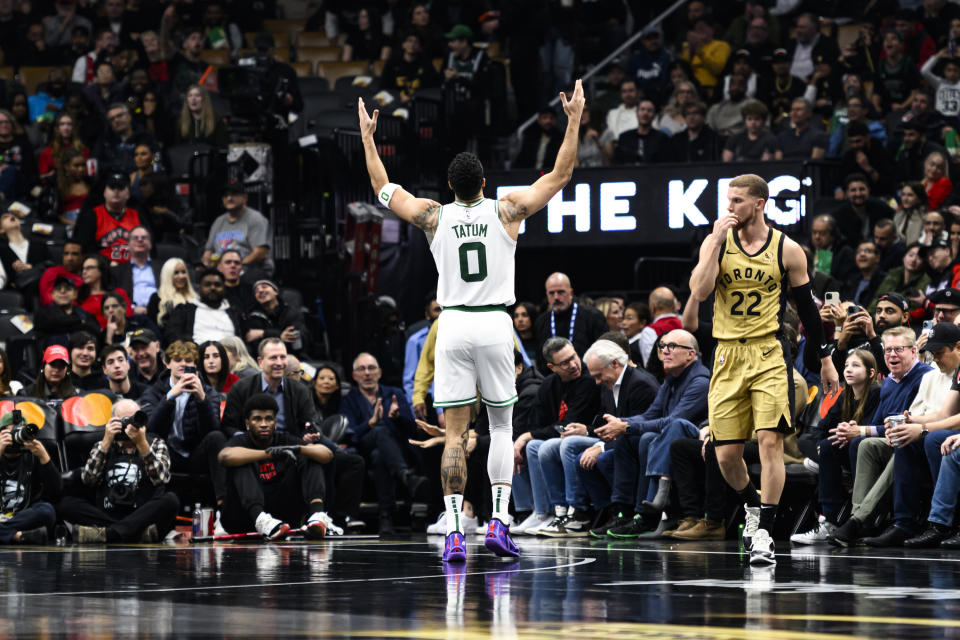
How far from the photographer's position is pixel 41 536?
38.8 feet

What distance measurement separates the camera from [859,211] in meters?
15.9

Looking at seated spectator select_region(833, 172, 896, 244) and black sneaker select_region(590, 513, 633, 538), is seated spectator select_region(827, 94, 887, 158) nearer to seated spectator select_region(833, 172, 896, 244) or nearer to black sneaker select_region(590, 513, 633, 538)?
seated spectator select_region(833, 172, 896, 244)

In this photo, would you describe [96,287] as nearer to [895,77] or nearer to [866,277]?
[866,277]

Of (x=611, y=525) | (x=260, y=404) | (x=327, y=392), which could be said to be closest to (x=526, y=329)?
(x=327, y=392)

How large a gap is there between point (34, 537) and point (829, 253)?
26.0ft

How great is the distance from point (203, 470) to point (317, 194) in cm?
544

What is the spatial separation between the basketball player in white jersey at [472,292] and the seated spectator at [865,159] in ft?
27.3

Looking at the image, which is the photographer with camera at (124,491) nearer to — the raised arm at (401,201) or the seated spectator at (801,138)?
the raised arm at (401,201)

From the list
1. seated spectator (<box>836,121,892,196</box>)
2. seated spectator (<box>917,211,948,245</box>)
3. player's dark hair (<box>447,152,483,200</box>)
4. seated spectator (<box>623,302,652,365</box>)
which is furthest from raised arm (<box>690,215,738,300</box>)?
seated spectator (<box>836,121,892,196</box>)

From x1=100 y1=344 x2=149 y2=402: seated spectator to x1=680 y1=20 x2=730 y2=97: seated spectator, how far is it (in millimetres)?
9245

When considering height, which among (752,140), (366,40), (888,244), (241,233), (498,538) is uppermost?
(366,40)

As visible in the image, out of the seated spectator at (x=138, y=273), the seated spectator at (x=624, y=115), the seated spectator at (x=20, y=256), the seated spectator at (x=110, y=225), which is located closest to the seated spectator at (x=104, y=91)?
the seated spectator at (x=110, y=225)

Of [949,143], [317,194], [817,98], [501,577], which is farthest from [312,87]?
[501,577]

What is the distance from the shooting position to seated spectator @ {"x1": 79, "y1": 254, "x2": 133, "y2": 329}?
1523cm
